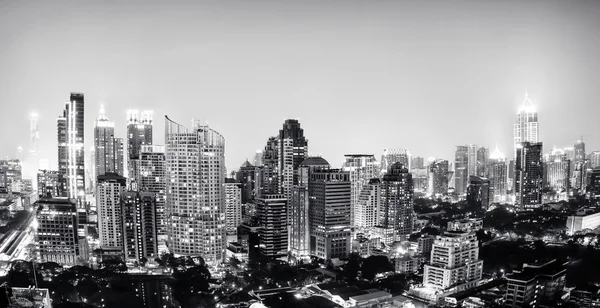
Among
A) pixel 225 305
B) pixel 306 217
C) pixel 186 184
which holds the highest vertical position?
pixel 186 184

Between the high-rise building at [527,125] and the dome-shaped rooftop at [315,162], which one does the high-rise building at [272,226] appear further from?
the high-rise building at [527,125]

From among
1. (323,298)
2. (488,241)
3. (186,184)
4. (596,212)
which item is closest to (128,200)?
(186,184)

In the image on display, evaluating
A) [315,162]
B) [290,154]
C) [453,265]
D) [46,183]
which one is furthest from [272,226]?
[46,183]

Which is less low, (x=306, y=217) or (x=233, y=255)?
(x=306, y=217)

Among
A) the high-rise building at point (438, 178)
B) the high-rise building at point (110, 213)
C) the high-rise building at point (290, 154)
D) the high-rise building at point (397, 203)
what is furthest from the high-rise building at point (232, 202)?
the high-rise building at point (438, 178)

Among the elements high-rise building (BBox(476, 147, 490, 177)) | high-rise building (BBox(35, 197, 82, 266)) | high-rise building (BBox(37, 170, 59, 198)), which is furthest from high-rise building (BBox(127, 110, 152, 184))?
high-rise building (BBox(476, 147, 490, 177))

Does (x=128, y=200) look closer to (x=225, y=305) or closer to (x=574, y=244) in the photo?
(x=225, y=305)

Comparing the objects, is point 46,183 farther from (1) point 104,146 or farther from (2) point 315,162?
(2) point 315,162
